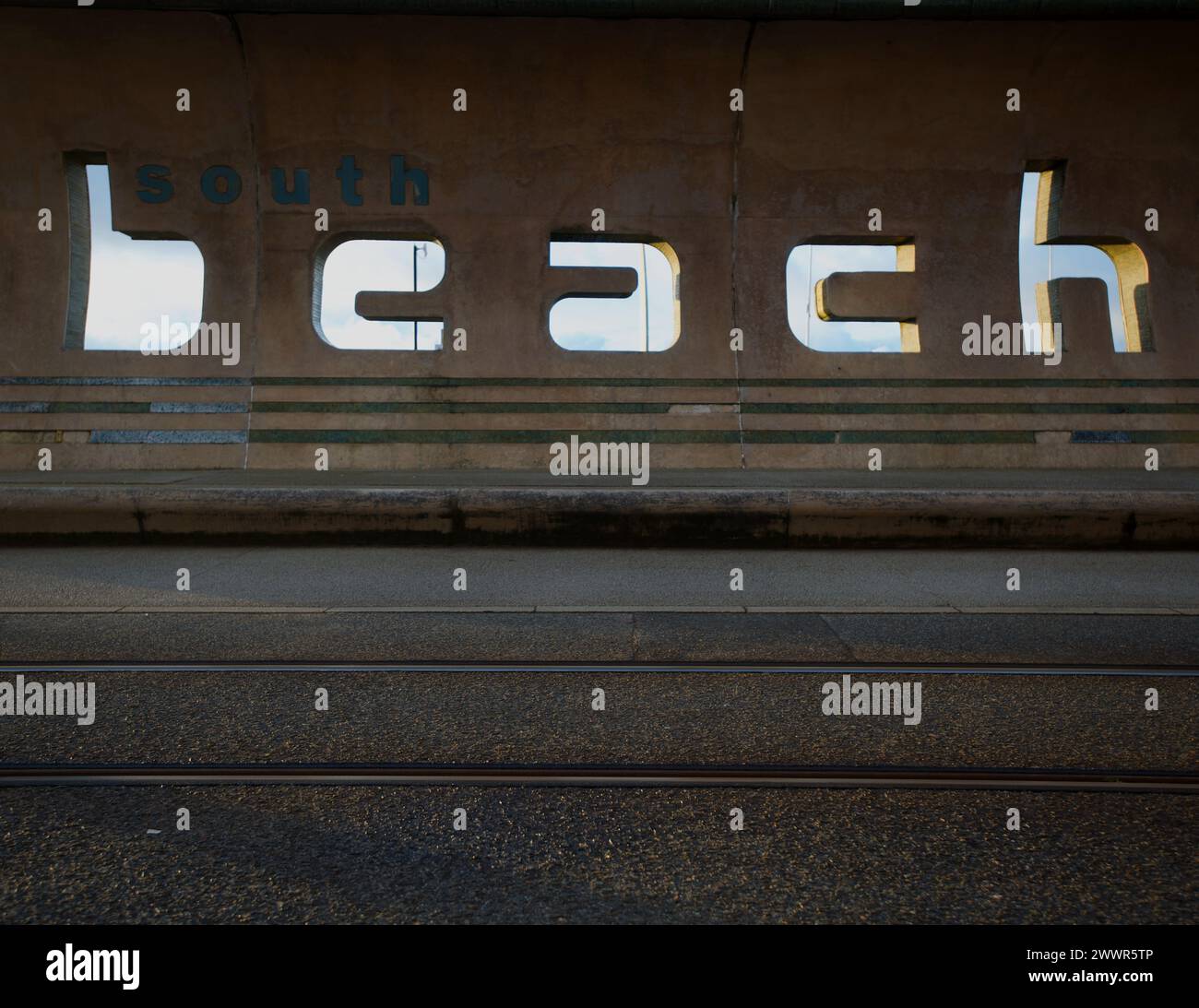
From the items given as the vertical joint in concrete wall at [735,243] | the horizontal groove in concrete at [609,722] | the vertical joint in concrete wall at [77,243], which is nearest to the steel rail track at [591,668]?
the horizontal groove in concrete at [609,722]

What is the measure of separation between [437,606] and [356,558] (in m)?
1.95

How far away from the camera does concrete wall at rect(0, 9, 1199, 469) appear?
10.5 metres

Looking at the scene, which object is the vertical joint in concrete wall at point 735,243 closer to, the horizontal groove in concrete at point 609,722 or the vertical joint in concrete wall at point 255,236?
the vertical joint in concrete wall at point 255,236

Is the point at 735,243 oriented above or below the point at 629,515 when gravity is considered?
above

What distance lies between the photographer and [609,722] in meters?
3.05

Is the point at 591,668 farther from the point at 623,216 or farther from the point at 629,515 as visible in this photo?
the point at 623,216

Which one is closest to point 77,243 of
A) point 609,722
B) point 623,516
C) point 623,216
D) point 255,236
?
point 255,236

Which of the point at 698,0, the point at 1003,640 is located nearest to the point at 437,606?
the point at 1003,640

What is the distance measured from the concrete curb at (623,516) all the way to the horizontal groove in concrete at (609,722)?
137 inches

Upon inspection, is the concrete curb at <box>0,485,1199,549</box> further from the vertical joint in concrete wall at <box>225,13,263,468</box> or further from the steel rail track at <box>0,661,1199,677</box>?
the vertical joint in concrete wall at <box>225,13,263,468</box>

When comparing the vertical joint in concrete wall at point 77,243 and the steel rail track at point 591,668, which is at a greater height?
the vertical joint in concrete wall at point 77,243

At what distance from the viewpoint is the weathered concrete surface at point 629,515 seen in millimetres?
7000

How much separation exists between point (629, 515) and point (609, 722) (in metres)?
4.16

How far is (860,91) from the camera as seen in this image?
10.8 m
